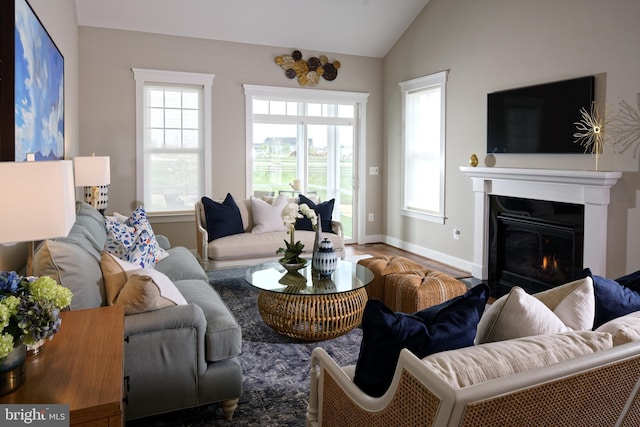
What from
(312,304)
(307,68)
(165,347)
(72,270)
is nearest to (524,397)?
(165,347)

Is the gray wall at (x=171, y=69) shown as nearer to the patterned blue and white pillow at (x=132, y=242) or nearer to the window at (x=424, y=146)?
the window at (x=424, y=146)

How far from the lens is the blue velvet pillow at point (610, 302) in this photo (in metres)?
1.83

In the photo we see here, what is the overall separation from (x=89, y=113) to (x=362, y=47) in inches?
150

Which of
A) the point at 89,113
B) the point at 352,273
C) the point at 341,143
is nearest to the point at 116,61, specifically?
the point at 89,113

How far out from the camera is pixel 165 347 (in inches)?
84.6

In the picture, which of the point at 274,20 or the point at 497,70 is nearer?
the point at 497,70

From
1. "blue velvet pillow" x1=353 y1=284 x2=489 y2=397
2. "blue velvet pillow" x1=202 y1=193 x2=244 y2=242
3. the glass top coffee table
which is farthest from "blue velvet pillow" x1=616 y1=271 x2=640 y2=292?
"blue velvet pillow" x1=202 y1=193 x2=244 y2=242

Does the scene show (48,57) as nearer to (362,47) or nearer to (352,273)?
(352,273)

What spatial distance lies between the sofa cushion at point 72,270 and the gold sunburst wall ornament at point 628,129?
4.06 meters

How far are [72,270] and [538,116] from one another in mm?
4268

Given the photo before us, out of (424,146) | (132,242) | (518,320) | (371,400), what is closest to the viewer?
(371,400)

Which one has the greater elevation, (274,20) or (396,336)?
(274,20)

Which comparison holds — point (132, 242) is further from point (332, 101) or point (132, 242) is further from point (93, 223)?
point (332, 101)

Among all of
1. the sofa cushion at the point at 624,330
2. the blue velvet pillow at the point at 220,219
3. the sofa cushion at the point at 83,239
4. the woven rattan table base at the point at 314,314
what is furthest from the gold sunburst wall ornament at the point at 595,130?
the sofa cushion at the point at 83,239
